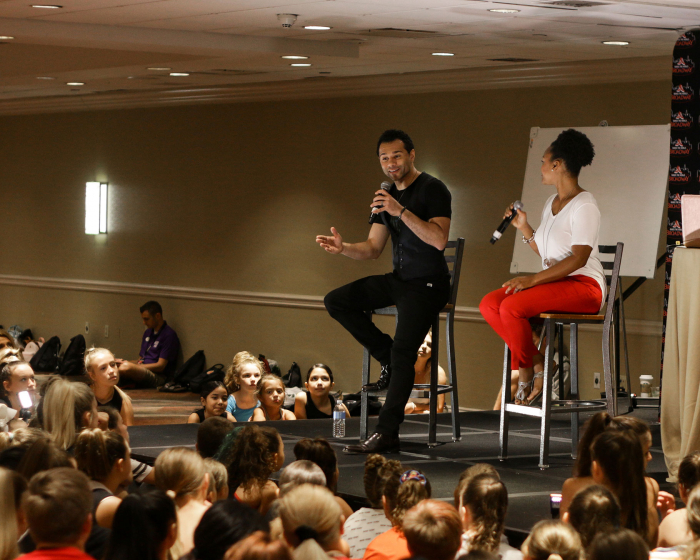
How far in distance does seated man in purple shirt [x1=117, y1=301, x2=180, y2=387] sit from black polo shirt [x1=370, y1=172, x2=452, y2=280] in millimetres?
5989

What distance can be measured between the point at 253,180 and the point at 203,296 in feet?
4.18

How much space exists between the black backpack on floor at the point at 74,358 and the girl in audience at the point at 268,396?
5.31m

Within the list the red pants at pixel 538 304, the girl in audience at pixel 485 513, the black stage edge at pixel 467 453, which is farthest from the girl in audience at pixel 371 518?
the red pants at pixel 538 304

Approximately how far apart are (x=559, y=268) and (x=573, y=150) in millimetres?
494

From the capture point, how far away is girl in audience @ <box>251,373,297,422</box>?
5.63m

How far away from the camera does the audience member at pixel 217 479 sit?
3.00 metres

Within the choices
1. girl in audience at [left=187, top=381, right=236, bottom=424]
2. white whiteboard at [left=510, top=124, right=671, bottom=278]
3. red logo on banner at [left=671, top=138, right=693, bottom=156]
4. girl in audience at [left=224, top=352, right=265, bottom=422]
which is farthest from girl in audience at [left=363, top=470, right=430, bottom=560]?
white whiteboard at [left=510, top=124, right=671, bottom=278]

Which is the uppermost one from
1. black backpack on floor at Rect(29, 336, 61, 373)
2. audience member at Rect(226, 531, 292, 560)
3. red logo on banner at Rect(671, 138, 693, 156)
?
red logo on banner at Rect(671, 138, 693, 156)

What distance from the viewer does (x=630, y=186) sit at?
6605 mm

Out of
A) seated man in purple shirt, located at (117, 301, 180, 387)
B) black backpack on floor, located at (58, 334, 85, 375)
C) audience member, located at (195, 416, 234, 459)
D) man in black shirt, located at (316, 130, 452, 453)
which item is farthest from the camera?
black backpack on floor, located at (58, 334, 85, 375)

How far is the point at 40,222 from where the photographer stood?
11500mm

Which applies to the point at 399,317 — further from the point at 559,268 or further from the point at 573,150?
the point at 573,150

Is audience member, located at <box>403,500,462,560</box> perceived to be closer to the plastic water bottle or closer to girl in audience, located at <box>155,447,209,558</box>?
girl in audience, located at <box>155,447,209,558</box>

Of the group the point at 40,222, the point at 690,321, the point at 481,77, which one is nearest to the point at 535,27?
the point at 481,77
